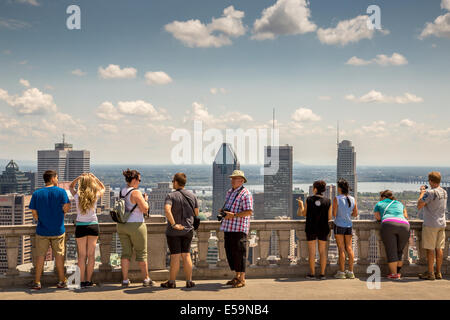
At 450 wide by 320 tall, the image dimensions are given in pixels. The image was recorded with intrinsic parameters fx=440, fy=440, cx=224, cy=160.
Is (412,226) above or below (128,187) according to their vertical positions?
below

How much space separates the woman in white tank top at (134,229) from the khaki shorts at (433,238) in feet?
18.1

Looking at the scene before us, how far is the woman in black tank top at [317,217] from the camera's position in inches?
334

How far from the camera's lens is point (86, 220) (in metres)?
A: 7.88

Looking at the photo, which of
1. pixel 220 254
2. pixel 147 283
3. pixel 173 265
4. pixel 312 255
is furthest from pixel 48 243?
pixel 312 255

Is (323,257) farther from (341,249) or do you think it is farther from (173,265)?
(173,265)

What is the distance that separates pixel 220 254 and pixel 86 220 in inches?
108

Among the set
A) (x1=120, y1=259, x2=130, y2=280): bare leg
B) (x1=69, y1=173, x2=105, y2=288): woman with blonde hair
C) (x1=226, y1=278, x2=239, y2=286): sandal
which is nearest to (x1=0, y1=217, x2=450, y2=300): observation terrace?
(x1=226, y1=278, x2=239, y2=286): sandal

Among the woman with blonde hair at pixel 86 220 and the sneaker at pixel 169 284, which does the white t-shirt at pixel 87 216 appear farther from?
the sneaker at pixel 169 284

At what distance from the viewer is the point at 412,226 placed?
9422mm

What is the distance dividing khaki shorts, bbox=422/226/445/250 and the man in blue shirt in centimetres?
698

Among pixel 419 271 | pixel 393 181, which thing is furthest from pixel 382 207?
pixel 393 181

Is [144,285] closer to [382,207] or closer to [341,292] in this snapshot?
[341,292]
